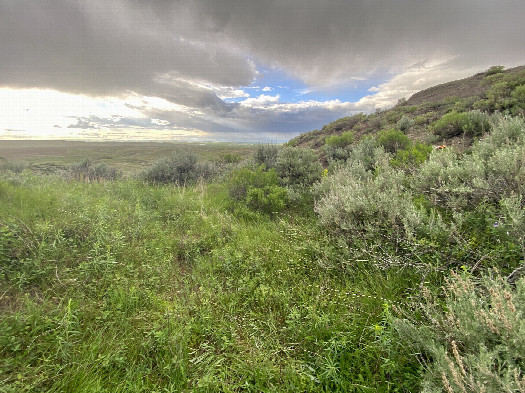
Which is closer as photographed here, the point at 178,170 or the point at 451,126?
the point at 451,126

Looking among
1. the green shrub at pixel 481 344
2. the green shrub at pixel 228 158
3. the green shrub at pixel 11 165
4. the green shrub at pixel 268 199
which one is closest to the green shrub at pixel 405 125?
the green shrub at pixel 268 199

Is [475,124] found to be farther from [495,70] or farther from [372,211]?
[495,70]

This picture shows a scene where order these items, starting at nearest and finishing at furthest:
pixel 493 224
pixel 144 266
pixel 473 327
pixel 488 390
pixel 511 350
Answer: pixel 488 390 < pixel 511 350 < pixel 473 327 < pixel 493 224 < pixel 144 266

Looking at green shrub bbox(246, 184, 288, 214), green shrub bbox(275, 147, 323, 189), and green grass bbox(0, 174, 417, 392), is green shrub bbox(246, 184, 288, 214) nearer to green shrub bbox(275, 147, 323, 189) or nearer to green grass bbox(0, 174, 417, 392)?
green shrub bbox(275, 147, 323, 189)

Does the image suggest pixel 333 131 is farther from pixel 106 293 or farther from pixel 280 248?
pixel 106 293

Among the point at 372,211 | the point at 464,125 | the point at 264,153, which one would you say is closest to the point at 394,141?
the point at 464,125

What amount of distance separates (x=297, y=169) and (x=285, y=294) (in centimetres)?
463

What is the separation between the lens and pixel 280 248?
3723 mm

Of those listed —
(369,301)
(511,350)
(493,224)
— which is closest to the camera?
(511,350)

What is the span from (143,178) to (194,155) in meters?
2.50

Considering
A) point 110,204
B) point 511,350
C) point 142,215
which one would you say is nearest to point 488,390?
point 511,350

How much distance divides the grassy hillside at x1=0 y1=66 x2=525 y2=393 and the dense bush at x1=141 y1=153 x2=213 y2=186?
16.3 feet

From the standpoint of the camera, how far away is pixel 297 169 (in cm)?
690

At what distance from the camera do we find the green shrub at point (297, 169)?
6.63 meters
